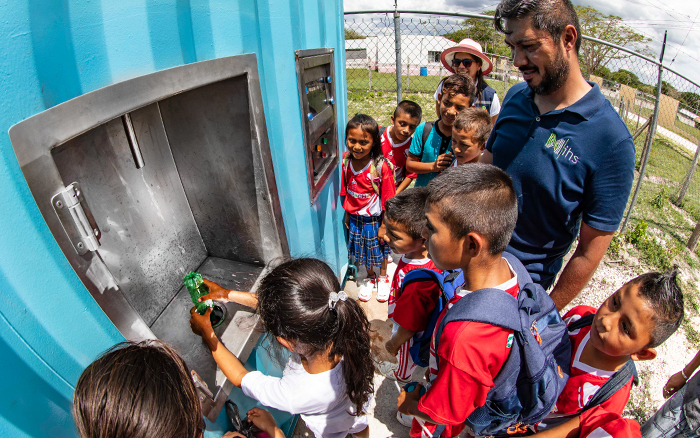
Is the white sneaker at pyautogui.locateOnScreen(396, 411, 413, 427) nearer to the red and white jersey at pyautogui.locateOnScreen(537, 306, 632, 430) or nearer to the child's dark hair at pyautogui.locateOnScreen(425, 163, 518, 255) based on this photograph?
the red and white jersey at pyautogui.locateOnScreen(537, 306, 632, 430)

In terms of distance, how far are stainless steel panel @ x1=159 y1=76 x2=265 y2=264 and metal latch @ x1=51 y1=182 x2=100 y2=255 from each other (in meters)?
0.79

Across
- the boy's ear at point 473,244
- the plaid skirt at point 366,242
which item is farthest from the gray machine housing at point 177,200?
the plaid skirt at point 366,242

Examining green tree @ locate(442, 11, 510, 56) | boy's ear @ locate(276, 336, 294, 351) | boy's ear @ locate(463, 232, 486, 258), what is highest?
green tree @ locate(442, 11, 510, 56)

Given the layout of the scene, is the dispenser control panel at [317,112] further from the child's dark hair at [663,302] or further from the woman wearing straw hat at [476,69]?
the child's dark hair at [663,302]

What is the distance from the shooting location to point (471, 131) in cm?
233

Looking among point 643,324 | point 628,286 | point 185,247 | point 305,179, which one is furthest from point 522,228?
point 185,247

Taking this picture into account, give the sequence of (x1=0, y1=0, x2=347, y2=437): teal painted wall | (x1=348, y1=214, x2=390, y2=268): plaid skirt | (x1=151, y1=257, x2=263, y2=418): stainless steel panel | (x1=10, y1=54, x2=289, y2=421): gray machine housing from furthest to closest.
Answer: (x1=348, y1=214, x2=390, y2=268): plaid skirt, (x1=151, y1=257, x2=263, y2=418): stainless steel panel, (x1=10, y1=54, x2=289, y2=421): gray machine housing, (x1=0, y1=0, x2=347, y2=437): teal painted wall

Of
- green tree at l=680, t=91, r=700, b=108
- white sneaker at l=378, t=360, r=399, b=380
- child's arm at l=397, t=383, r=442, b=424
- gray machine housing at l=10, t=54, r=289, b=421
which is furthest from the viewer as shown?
green tree at l=680, t=91, r=700, b=108

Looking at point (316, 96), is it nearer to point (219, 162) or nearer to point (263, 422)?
point (219, 162)

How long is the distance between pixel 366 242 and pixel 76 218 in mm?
2341

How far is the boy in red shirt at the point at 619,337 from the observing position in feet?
3.97

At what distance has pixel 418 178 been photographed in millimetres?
3039

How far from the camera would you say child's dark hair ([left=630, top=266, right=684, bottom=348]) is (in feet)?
3.93

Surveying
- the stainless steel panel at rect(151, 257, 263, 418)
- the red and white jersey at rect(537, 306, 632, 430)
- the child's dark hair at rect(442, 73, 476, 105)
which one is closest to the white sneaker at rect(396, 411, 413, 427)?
the red and white jersey at rect(537, 306, 632, 430)
